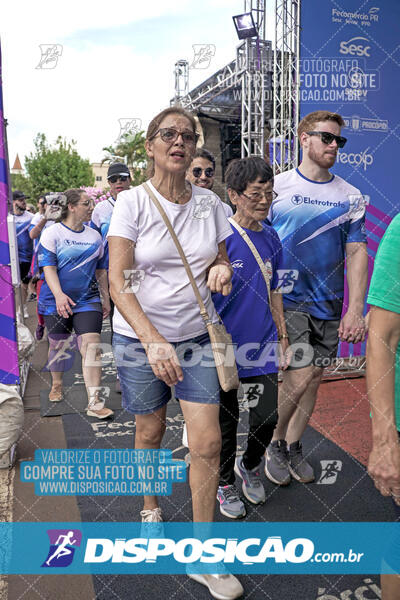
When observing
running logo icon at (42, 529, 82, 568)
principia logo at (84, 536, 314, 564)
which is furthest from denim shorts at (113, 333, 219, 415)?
running logo icon at (42, 529, 82, 568)

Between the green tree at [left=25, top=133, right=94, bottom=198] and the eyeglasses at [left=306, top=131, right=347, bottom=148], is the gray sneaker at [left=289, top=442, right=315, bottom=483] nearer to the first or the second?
the eyeglasses at [left=306, top=131, right=347, bottom=148]

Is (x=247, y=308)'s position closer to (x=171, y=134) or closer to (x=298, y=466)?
(x=171, y=134)

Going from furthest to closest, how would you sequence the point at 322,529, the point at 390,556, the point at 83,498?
the point at 83,498 → the point at 322,529 → the point at 390,556

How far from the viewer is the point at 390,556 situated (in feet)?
5.02

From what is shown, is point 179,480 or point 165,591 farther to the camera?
point 179,480

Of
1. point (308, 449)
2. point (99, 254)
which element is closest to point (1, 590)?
point (308, 449)

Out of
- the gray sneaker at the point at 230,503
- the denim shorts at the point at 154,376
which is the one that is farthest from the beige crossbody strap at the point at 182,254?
the gray sneaker at the point at 230,503

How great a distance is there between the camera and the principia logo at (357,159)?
482cm

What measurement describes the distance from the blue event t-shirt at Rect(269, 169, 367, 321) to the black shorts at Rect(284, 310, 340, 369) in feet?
0.14

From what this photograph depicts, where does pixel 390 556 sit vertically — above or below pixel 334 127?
below

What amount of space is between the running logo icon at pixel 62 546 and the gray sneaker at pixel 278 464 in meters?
1.15

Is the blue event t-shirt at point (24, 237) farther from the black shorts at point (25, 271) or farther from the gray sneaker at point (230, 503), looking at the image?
the gray sneaker at point (230, 503)

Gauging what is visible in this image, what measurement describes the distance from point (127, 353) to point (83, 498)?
1.20 m

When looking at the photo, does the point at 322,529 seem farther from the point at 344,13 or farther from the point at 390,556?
the point at 344,13
